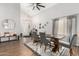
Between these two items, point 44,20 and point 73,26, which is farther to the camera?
point 44,20

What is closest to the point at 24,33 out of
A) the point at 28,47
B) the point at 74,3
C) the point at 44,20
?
the point at 28,47

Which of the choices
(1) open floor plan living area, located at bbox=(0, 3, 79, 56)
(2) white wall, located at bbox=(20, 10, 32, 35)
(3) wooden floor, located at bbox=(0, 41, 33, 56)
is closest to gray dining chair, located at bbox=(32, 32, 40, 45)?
(1) open floor plan living area, located at bbox=(0, 3, 79, 56)

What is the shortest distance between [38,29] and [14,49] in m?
0.81

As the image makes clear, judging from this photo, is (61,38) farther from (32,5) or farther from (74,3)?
(32,5)

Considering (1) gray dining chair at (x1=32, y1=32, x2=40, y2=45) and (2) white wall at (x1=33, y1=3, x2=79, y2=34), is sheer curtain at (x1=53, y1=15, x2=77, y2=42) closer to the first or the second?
(2) white wall at (x1=33, y1=3, x2=79, y2=34)

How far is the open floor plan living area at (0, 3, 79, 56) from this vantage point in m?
2.55

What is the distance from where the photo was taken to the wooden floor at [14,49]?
102 inches

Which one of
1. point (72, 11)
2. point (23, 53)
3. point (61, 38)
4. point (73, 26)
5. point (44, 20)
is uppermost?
point (72, 11)

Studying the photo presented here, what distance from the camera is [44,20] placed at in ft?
8.94

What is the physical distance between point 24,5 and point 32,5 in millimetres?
205

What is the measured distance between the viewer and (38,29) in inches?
107

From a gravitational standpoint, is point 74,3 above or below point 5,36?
above

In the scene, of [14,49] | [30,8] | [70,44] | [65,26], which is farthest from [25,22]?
[70,44]

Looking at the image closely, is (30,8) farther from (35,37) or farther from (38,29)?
(35,37)
